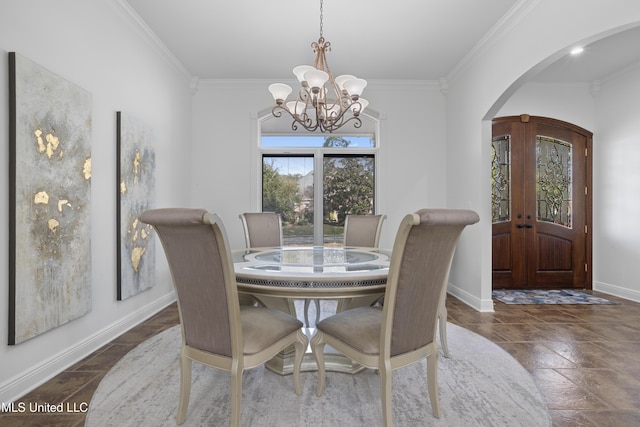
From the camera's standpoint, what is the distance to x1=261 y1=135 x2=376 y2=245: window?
4816 mm

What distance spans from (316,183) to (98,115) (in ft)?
9.20

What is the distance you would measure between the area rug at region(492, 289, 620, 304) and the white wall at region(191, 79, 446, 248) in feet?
4.83

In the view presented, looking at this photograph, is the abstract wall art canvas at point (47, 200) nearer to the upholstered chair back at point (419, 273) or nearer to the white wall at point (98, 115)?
the white wall at point (98, 115)

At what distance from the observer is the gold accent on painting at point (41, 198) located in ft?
6.37

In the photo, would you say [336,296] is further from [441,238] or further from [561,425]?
[561,425]

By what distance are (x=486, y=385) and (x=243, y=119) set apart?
4092mm

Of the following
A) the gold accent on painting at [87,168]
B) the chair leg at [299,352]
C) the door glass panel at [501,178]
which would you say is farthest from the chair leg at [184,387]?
the door glass panel at [501,178]

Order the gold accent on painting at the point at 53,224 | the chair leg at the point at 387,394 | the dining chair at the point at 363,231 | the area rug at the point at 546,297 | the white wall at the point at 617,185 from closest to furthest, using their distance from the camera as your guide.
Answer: the chair leg at the point at 387,394 < the gold accent on painting at the point at 53,224 < the dining chair at the point at 363,231 < the area rug at the point at 546,297 < the white wall at the point at 617,185

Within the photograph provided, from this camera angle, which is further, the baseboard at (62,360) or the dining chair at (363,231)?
the dining chair at (363,231)

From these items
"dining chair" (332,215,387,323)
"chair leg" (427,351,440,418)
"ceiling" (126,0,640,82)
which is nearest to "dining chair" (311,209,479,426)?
"chair leg" (427,351,440,418)

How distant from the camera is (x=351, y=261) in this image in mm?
2125

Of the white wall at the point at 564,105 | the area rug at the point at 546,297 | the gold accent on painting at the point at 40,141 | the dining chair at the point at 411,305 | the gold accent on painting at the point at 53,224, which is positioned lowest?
the area rug at the point at 546,297

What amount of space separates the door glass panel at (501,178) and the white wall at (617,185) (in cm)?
117

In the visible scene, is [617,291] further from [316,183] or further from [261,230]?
[261,230]
